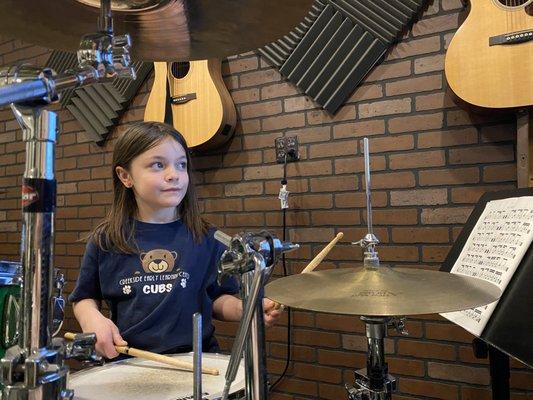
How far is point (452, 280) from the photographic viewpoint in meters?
0.78

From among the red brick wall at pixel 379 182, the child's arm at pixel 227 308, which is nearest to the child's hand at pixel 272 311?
the child's arm at pixel 227 308

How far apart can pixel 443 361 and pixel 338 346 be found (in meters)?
0.36

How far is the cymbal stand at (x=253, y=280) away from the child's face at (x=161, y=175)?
688 millimetres

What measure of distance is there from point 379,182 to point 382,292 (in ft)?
3.12

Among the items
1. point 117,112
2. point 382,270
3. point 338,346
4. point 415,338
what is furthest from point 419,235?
point 117,112

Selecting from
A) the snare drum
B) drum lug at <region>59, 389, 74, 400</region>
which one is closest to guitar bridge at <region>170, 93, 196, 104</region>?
the snare drum

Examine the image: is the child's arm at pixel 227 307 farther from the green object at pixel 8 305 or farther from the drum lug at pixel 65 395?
the drum lug at pixel 65 395

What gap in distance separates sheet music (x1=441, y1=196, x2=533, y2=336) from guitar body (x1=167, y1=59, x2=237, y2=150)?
105 centimetres

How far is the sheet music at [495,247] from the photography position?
0.81 meters

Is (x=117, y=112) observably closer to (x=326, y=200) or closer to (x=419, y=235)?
(x=326, y=200)

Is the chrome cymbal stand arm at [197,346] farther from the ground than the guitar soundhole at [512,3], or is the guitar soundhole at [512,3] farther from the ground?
the guitar soundhole at [512,3]

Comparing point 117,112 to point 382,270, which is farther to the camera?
point 117,112

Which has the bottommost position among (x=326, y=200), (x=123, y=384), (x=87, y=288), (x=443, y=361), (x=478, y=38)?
(x=443, y=361)

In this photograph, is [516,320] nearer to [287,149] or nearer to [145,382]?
[145,382]
